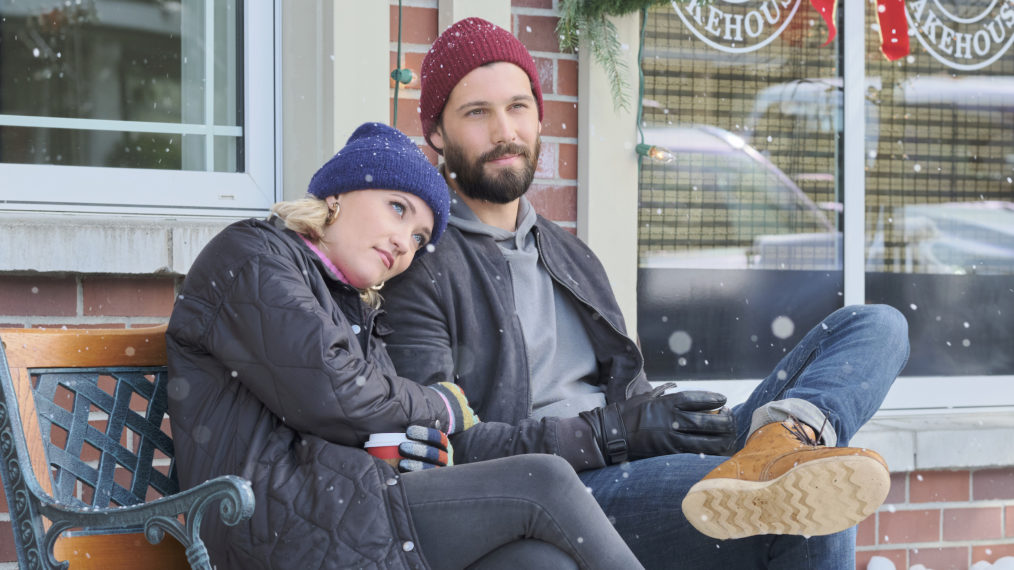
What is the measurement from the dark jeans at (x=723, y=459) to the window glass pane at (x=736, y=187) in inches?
46.3

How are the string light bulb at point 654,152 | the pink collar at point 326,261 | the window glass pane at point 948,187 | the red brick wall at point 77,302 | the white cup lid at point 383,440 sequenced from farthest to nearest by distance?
the window glass pane at point 948,187 < the string light bulb at point 654,152 < the red brick wall at point 77,302 < the pink collar at point 326,261 < the white cup lid at point 383,440

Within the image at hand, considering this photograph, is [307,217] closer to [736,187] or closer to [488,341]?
[488,341]

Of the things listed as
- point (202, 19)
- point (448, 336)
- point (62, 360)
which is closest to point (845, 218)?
point (448, 336)

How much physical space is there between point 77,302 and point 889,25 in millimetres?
2850

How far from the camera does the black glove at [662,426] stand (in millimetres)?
2082

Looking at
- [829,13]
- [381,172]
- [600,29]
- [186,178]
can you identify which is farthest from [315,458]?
[829,13]

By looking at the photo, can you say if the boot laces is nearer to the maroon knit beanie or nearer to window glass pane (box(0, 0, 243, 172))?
the maroon knit beanie

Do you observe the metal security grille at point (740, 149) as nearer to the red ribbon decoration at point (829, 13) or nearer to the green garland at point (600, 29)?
the red ribbon decoration at point (829, 13)

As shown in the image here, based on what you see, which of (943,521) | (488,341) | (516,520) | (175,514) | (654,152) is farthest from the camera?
(943,521)

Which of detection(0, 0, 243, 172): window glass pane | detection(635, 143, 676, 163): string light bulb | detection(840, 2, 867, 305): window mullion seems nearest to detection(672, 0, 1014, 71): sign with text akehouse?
detection(840, 2, 867, 305): window mullion

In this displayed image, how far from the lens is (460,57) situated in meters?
2.37

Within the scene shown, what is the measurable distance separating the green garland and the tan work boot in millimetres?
1460

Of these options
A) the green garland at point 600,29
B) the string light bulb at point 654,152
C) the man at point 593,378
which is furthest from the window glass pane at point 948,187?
the man at point 593,378

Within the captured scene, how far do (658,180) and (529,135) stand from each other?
1.03 m
